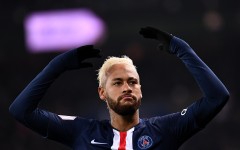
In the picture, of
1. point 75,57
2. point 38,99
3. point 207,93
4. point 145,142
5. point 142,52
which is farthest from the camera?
point 142,52

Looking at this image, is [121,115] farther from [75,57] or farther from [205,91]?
[205,91]

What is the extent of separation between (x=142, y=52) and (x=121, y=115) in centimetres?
989

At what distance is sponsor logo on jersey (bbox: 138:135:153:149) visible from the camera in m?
3.66

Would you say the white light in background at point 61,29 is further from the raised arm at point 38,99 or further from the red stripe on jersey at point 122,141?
the red stripe on jersey at point 122,141

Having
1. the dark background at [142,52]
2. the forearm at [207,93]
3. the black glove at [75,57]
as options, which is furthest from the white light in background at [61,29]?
the forearm at [207,93]

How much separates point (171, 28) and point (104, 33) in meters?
1.73

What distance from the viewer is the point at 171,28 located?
13.7 metres

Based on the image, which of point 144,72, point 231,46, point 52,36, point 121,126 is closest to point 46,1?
point 52,36

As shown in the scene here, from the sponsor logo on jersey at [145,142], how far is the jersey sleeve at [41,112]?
19.6 inches

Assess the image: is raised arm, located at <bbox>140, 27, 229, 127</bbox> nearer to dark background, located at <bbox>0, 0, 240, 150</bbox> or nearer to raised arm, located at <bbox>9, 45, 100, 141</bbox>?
raised arm, located at <bbox>9, 45, 100, 141</bbox>

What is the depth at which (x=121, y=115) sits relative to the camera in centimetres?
385

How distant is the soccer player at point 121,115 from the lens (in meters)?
3.62

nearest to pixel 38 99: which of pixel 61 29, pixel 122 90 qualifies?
pixel 122 90

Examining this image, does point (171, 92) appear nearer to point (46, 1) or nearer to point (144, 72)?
point (144, 72)
